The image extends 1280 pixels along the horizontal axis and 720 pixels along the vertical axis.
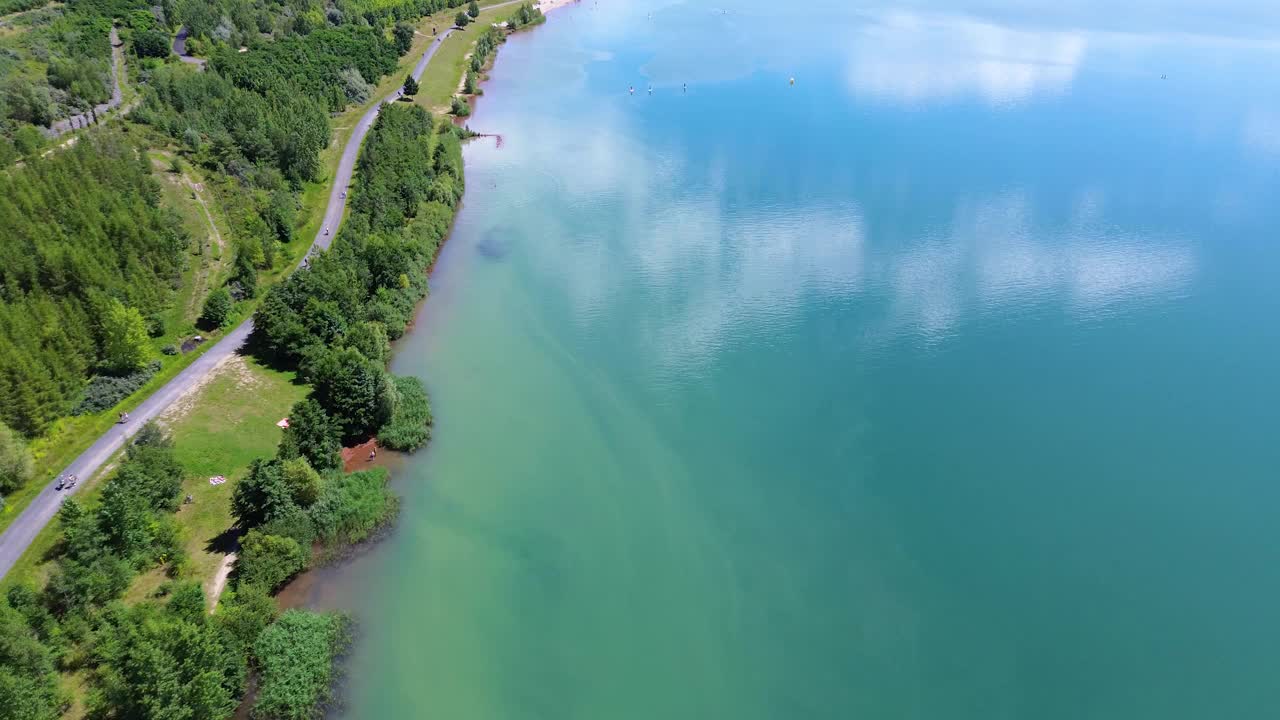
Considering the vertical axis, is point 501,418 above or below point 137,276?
below

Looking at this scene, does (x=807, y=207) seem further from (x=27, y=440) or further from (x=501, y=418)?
(x=27, y=440)

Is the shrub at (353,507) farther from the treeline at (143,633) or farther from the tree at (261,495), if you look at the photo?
the tree at (261,495)

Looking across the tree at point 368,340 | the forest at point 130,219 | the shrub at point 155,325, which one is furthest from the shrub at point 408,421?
the shrub at point 155,325

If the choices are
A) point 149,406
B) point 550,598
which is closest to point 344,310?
point 149,406

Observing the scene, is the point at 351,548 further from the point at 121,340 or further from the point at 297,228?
the point at 297,228

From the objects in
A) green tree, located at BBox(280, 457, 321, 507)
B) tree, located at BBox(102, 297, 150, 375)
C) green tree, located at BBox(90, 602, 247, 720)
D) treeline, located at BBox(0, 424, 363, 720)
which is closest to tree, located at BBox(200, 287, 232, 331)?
tree, located at BBox(102, 297, 150, 375)
